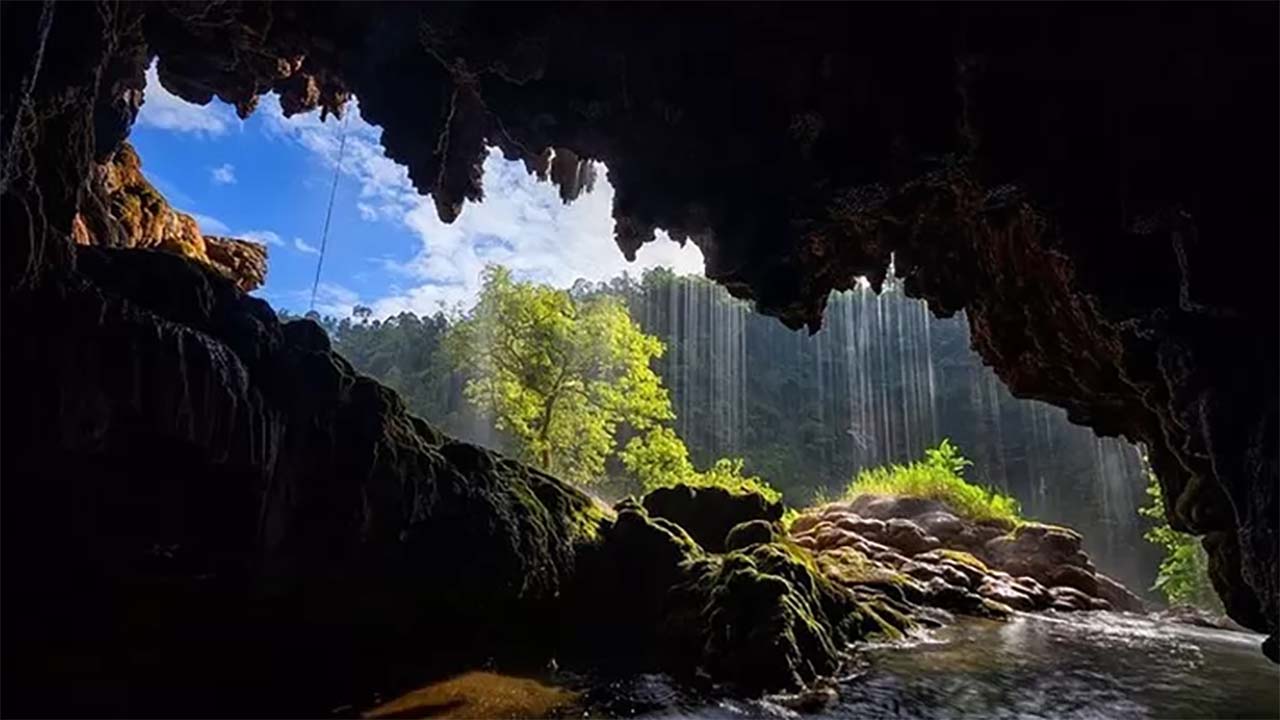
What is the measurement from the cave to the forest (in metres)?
14.0

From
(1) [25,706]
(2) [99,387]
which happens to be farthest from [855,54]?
(1) [25,706]

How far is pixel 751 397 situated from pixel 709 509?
31.2 m

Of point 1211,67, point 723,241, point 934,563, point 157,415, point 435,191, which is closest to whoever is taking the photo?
point 1211,67

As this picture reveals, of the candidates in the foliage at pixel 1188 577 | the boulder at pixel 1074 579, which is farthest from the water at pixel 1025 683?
the foliage at pixel 1188 577

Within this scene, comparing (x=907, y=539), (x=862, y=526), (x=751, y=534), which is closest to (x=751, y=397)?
(x=862, y=526)

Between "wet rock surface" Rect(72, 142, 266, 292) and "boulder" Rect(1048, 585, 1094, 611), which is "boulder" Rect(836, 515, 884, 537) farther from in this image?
"wet rock surface" Rect(72, 142, 266, 292)

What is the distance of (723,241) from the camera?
23.1 feet

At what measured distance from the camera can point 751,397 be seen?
43.8 meters

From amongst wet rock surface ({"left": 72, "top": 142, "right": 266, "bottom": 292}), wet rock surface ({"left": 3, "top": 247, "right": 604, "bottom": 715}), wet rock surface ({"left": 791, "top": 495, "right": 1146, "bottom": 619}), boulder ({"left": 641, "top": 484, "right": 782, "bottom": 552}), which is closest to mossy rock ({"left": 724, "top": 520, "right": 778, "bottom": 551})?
boulder ({"left": 641, "top": 484, "right": 782, "bottom": 552})

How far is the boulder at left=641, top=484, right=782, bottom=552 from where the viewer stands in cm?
1283

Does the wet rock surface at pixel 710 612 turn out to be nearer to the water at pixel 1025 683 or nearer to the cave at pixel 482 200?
the water at pixel 1025 683

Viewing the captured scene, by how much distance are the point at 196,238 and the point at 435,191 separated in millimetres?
6520

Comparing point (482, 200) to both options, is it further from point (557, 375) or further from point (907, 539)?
point (907, 539)

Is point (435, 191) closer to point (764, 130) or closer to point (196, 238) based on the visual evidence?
point (764, 130)
